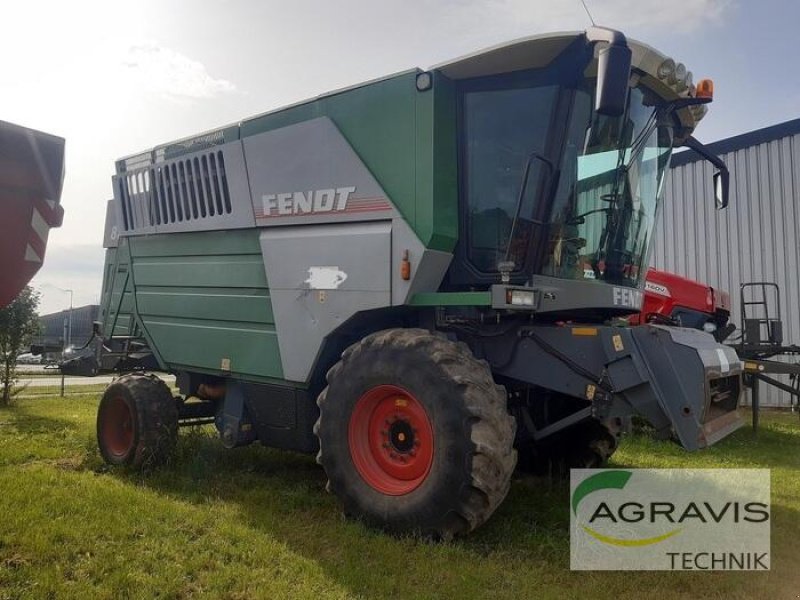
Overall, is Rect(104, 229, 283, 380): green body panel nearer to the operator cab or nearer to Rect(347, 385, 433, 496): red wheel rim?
Rect(347, 385, 433, 496): red wheel rim

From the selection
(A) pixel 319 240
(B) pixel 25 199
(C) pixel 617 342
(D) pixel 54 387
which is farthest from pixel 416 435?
(D) pixel 54 387

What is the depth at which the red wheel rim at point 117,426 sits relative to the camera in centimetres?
639

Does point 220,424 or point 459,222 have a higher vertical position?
point 459,222

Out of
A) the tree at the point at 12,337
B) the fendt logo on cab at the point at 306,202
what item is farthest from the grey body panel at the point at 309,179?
the tree at the point at 12,337

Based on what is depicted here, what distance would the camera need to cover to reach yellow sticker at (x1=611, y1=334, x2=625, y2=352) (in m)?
4.30

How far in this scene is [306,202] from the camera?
529 cm

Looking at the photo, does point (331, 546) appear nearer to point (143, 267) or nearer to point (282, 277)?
point (282, 277)

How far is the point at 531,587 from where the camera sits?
3.58 meters

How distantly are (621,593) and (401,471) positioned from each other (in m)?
1.54

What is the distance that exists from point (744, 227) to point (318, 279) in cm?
1230

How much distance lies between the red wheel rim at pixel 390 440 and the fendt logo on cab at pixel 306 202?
153cm

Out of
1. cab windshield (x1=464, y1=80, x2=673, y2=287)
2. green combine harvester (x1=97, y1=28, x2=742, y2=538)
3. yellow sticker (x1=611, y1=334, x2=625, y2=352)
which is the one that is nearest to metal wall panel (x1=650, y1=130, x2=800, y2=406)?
green combine harvester (x1=97, y1=28, x2=742, y2=538)

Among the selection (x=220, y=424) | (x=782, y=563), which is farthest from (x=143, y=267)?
(x=782, y=563)

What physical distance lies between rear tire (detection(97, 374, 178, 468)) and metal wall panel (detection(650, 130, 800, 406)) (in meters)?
12.3
